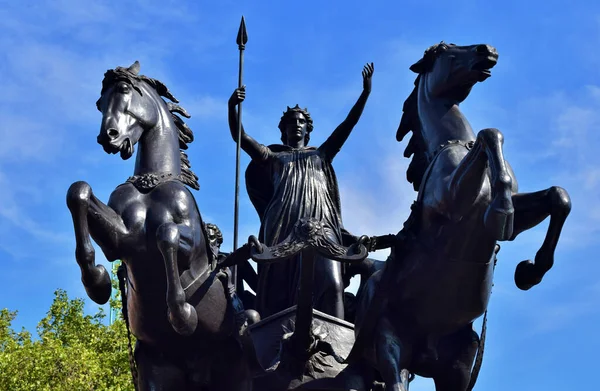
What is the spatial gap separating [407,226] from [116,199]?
2538mm

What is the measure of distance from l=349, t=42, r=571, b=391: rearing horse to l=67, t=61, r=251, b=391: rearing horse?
1.35 meters

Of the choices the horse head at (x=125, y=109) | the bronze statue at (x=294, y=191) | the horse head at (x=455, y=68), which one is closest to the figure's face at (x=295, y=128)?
the bronze statue at (x=294, y=191)

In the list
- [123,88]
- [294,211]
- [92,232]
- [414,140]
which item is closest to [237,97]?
[294,211]

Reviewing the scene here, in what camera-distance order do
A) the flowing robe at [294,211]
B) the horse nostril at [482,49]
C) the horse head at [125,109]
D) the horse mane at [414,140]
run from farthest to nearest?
the flowing robe at [294,211], the horse mane at [414,140], the horse nostril at [482,49], the horse head at [125,109]

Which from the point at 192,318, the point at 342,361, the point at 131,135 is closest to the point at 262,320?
the point at 342,361

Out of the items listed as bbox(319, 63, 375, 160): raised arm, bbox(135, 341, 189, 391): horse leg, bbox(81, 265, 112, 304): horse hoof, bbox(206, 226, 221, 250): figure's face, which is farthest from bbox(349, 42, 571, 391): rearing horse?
bbox(81, 265, 112, 304): horse hoof

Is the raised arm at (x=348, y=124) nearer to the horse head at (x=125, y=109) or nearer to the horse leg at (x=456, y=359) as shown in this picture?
the horse head at (x=125, y=109)

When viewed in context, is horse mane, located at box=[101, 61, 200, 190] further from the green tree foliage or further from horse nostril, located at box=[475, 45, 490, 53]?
the green tree foliage

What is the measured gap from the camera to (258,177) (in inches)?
456

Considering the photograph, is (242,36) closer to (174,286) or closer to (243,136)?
(243,136)

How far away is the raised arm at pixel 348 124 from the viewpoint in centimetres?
1099

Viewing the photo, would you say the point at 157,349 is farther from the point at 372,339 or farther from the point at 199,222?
the point at 372,339

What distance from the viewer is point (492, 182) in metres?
8.00

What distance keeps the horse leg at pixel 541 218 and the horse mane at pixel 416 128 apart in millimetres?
1248
